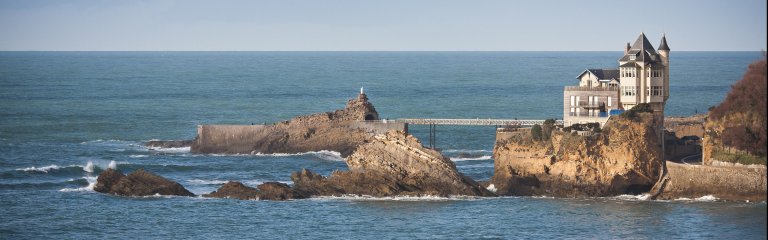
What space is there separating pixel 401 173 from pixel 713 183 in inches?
621

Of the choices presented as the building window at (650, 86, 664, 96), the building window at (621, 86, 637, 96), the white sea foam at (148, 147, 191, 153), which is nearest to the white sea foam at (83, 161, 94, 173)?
the white sea foam at (148, 147, 191, 153)

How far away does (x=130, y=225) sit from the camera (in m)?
76.3

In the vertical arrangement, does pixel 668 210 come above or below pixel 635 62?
below

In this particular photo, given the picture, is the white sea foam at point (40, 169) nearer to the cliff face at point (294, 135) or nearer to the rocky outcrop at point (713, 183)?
the cliff face at point (294, 135)

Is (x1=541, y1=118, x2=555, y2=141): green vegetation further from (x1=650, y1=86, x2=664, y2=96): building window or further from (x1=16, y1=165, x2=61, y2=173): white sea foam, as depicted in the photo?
(x1=16, y1=165, x2=61, y2=173): white sea foam

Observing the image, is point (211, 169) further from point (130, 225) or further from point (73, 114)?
point (73, 114)

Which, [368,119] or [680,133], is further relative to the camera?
[368,119]

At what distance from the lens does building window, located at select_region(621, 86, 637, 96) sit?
89.8 meters

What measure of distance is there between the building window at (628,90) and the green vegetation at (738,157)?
8.74 meters

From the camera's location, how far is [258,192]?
83875 millimetres

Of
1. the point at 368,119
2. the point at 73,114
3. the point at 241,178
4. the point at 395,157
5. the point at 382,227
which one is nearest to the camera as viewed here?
the point at 382,227

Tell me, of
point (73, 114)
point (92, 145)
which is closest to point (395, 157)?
point (92, 145)

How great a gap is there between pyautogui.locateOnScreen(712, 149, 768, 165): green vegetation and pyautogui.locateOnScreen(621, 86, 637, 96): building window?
8.74 metres

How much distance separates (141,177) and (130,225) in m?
10.7
